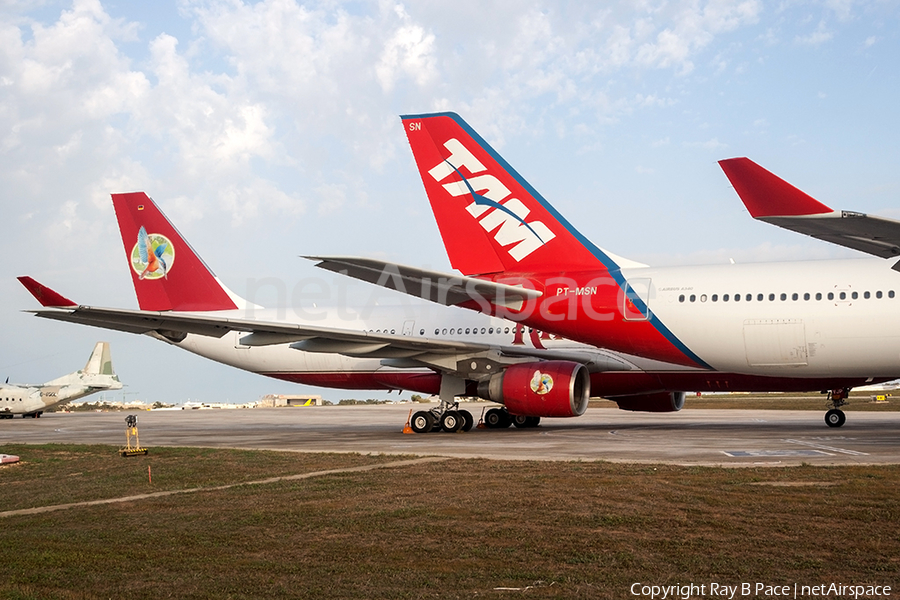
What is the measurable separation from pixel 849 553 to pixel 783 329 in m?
11.1

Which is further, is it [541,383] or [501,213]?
[541,383]

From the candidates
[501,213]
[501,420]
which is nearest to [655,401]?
[501,420]

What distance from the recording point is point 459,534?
24.0 ft

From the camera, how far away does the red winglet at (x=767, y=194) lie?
9.35m

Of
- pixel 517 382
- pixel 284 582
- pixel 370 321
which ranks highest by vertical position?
pixel 370 321

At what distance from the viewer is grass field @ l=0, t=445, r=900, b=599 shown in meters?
5.65

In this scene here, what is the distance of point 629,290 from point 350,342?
7.57m

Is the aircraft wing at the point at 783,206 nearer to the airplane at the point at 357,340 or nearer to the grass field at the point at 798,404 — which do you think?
the airplane at the point at 357,340

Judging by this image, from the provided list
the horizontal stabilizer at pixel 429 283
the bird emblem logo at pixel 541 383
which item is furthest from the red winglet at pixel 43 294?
the bird emblem logo at pixel 541 383

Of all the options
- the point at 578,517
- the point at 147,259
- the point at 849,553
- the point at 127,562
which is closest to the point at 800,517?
the point at 849,553

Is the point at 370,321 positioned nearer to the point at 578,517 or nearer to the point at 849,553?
the point at 578,517

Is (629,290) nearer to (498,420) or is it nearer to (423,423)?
(423,423)

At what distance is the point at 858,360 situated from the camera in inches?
648

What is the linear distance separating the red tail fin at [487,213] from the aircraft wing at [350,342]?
3262mm
